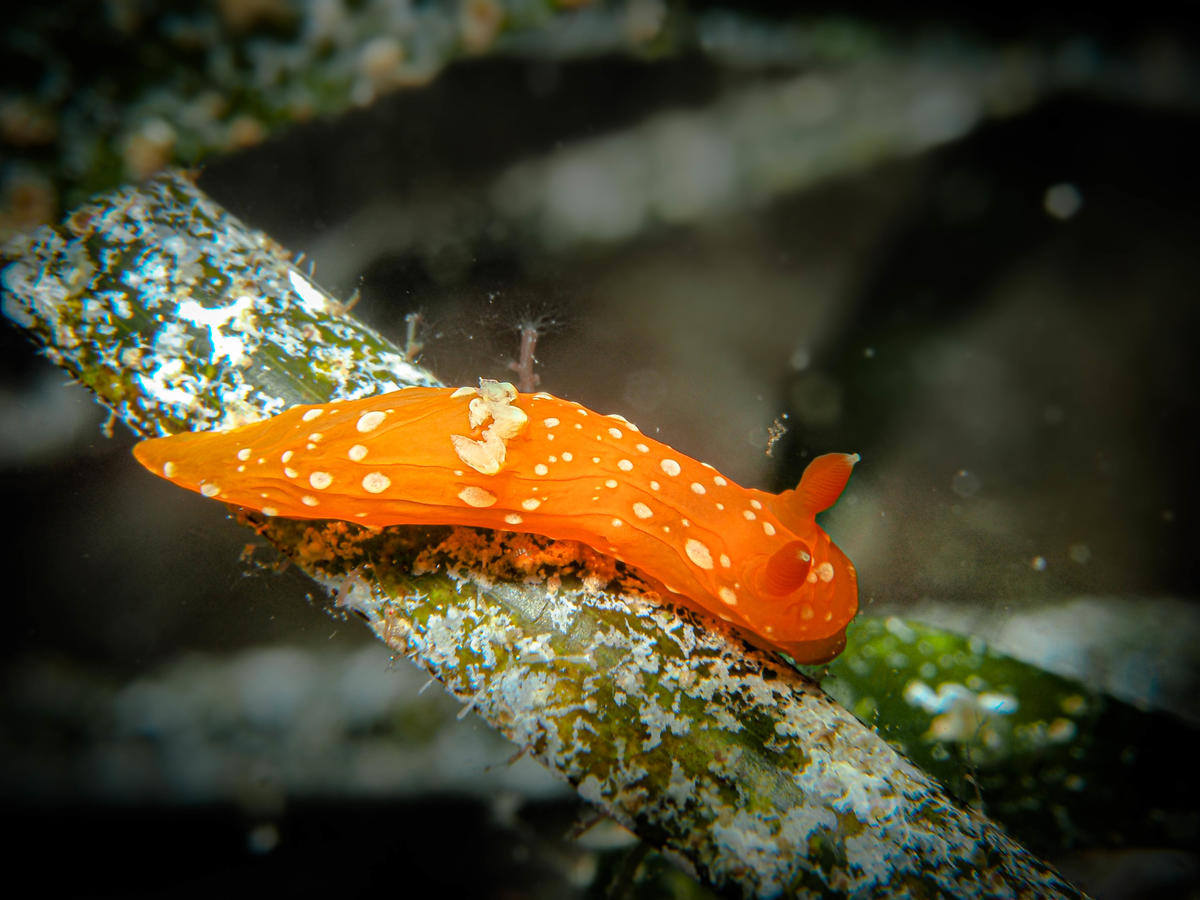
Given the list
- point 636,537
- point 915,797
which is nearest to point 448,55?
point 636,537

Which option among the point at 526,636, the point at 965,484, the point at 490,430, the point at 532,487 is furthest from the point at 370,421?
the point at 965,484

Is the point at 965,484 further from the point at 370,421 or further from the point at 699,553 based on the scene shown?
the point at 370,421

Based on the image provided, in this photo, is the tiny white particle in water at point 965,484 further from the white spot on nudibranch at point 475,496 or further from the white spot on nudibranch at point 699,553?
the white spot on nudibranch at point 475,496

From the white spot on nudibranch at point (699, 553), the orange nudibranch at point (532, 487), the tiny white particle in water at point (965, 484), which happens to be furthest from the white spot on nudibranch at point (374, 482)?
the tiny white particle in water at point (965, 484)

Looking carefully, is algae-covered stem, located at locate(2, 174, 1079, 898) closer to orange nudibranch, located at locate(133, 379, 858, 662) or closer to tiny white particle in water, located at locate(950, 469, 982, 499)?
orange nudibranch, located at locate(133, 379, 858, 662)

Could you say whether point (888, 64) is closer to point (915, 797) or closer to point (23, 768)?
point (915, 797)

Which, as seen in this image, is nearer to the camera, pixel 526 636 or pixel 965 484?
pixel 526 636

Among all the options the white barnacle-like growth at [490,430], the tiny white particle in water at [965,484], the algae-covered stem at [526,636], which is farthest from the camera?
the tiny white particle in water at [965,484]
